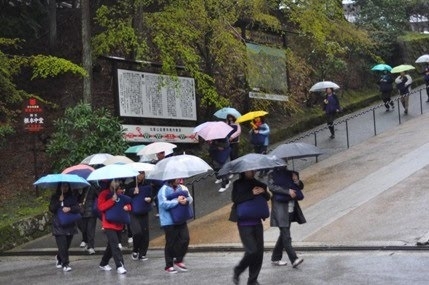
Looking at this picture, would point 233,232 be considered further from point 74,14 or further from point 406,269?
point 74,14

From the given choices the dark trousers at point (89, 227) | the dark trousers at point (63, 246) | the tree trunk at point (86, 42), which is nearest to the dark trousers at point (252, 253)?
the dark trousers at point (63, 246)

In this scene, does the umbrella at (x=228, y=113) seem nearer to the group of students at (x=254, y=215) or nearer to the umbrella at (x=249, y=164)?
the group of students at (x=254, y=215)

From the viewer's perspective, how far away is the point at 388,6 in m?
34.1

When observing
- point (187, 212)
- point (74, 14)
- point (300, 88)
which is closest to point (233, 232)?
point (187, 212)

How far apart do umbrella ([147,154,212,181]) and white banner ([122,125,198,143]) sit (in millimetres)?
7606

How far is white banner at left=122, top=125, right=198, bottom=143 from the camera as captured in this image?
18.7m

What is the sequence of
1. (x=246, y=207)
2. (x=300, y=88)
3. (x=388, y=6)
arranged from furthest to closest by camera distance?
(x=388, y=6), (x=300, y=88), (x=246, y=207)

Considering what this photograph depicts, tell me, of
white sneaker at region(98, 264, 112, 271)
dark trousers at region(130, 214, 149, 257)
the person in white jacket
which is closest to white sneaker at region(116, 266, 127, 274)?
white sneaker at region(98, 264, 112, 271)

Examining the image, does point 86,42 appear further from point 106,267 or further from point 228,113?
point 106,267

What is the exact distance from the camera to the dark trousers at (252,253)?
9.02 metres

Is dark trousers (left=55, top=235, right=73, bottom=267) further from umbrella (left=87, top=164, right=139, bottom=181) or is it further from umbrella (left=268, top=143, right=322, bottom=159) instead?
umbrella (left=268, top=143, right=322, bottom=159)

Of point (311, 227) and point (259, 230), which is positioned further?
point (311, 227)

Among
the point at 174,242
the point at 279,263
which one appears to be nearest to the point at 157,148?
the point at 174,242

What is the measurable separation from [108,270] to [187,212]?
1.92m
